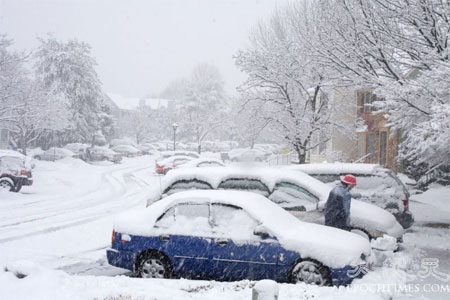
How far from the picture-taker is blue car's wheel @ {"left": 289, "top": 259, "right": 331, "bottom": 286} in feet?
20.1

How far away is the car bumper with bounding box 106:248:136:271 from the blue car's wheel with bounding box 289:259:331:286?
2.48m

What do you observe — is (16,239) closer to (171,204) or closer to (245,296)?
(171,204)

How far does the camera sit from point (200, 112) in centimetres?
6462

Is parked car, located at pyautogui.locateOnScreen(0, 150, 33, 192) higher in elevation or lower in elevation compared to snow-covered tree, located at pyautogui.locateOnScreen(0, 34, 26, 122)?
lower

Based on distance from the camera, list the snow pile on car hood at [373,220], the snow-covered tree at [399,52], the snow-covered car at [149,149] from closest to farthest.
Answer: the snow pile on car hood at [373,220], the snow-covered tree at [399,52], the snow-covered car at [149,149]

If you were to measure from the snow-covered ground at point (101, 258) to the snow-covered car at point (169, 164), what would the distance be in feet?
24.1

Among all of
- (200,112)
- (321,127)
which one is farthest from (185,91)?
(321,127)

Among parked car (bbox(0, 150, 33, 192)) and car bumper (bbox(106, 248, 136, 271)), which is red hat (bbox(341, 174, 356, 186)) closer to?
car bumper (bbox(106, 248, 136, 271))

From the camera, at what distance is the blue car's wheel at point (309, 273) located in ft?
20.1

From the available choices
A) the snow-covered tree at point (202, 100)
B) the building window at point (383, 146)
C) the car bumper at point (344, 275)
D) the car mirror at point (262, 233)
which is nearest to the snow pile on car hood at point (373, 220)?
the car bumper at point (344, 275)

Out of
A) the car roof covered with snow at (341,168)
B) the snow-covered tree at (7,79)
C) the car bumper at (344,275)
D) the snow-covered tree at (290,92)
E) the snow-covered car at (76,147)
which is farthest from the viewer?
the snow-covered car at (76,147)

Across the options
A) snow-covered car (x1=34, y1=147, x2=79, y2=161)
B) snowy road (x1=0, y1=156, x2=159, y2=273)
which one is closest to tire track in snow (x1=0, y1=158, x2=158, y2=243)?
snowy road (x1=0, y1=156, x2=159, y2=273)

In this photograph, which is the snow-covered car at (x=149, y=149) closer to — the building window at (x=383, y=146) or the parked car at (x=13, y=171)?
the building window at (x=383, y=146)

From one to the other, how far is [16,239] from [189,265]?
5538 millimetres
